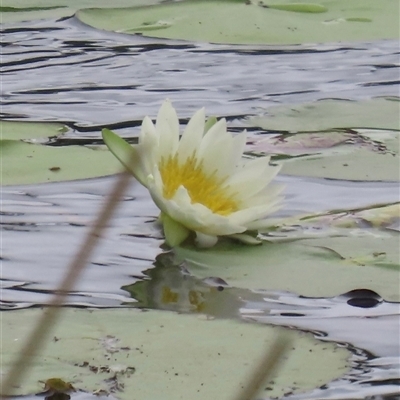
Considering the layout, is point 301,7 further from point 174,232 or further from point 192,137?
point 174,232

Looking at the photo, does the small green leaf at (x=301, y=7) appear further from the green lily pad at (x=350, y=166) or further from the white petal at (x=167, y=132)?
the white petal at (x=167, y=132)

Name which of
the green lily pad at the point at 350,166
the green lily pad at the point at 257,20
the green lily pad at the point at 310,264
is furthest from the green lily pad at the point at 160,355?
the green lily pad at the point at 257,20

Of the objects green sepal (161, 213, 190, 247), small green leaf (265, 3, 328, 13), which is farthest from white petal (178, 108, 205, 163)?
small green leaf (265, 3, 328, 13)

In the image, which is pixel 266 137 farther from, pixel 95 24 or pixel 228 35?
pixel 95 24

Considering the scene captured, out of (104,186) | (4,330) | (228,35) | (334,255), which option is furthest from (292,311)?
(228,35)

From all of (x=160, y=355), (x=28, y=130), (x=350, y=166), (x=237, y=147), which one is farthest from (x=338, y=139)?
(x=160, y=355)

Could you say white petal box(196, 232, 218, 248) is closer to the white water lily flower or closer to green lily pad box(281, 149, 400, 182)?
the white water lily flower
